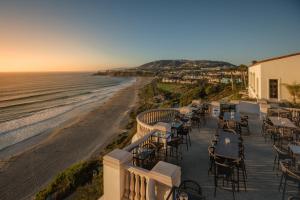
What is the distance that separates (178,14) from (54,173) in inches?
703

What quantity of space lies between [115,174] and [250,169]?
11.9 ft

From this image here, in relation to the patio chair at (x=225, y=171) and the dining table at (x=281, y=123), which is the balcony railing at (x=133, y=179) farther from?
the dining table at (x=281, y=123)

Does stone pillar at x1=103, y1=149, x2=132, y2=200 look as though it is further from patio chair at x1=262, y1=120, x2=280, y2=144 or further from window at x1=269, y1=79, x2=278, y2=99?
window at x1=269, y1=79, x2=278, y2=99

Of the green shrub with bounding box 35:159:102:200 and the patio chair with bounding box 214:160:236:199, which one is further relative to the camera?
the green shrub with bounding box 35:159:102:200

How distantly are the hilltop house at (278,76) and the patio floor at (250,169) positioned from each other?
19.0 feet

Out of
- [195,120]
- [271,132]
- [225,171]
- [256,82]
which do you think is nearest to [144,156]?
[225,171]

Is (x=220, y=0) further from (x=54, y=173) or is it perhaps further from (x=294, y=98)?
(x=54, y=173)

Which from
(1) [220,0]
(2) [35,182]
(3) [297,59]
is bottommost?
(2) [35,182]

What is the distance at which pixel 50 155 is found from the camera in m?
13.4

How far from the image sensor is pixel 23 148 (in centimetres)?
1480

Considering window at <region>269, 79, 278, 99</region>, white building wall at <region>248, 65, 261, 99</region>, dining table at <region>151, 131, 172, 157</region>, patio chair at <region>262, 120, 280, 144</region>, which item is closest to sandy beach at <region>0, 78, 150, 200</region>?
dining table at <region>151, 131, 172, 157</region>

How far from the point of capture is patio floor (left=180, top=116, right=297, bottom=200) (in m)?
3.75

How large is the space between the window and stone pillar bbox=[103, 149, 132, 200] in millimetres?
11968

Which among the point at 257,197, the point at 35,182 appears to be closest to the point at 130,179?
the point at 257,197
